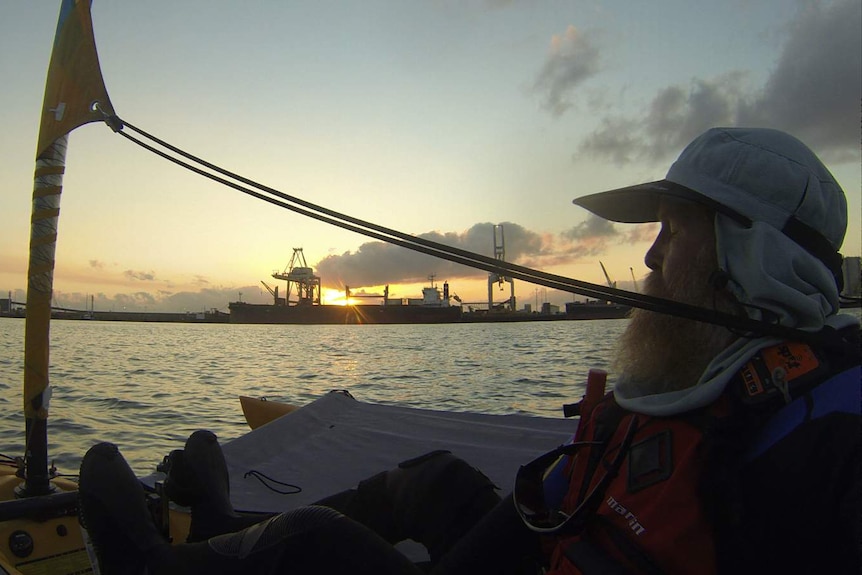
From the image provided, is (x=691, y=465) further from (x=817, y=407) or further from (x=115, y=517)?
(x=115, y=517)

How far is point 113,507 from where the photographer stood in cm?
175

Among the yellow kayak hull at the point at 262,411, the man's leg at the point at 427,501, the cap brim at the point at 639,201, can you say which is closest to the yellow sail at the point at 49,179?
the man's leg at the point at 427,501

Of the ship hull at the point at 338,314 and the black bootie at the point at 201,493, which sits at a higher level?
the ship hull at the point at 338,314

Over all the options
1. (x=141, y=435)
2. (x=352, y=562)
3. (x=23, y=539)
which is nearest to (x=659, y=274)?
(x=352, y=562)

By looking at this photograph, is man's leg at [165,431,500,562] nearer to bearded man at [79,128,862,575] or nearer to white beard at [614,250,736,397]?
bearded man at [79,128,862,575]

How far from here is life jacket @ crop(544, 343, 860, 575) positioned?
931mm

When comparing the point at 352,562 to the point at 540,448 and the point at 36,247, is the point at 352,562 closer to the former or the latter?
the point at 36,247

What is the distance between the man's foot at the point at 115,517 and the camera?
5.51 ft

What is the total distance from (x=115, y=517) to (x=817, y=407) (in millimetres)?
1918

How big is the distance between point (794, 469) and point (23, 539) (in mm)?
2552

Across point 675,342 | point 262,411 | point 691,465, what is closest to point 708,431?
point 691,465

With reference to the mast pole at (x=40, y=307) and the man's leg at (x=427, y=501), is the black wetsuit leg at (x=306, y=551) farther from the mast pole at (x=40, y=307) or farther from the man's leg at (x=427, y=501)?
the mast pole at (x=40, y=307)

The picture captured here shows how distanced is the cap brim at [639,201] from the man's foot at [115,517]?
65.6 inches

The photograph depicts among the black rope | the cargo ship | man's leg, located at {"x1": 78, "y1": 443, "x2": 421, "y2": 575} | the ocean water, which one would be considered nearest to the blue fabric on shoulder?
man's leg, located at {"x1": 78, "y1": 443, "x2": 421, "y2": 575}
